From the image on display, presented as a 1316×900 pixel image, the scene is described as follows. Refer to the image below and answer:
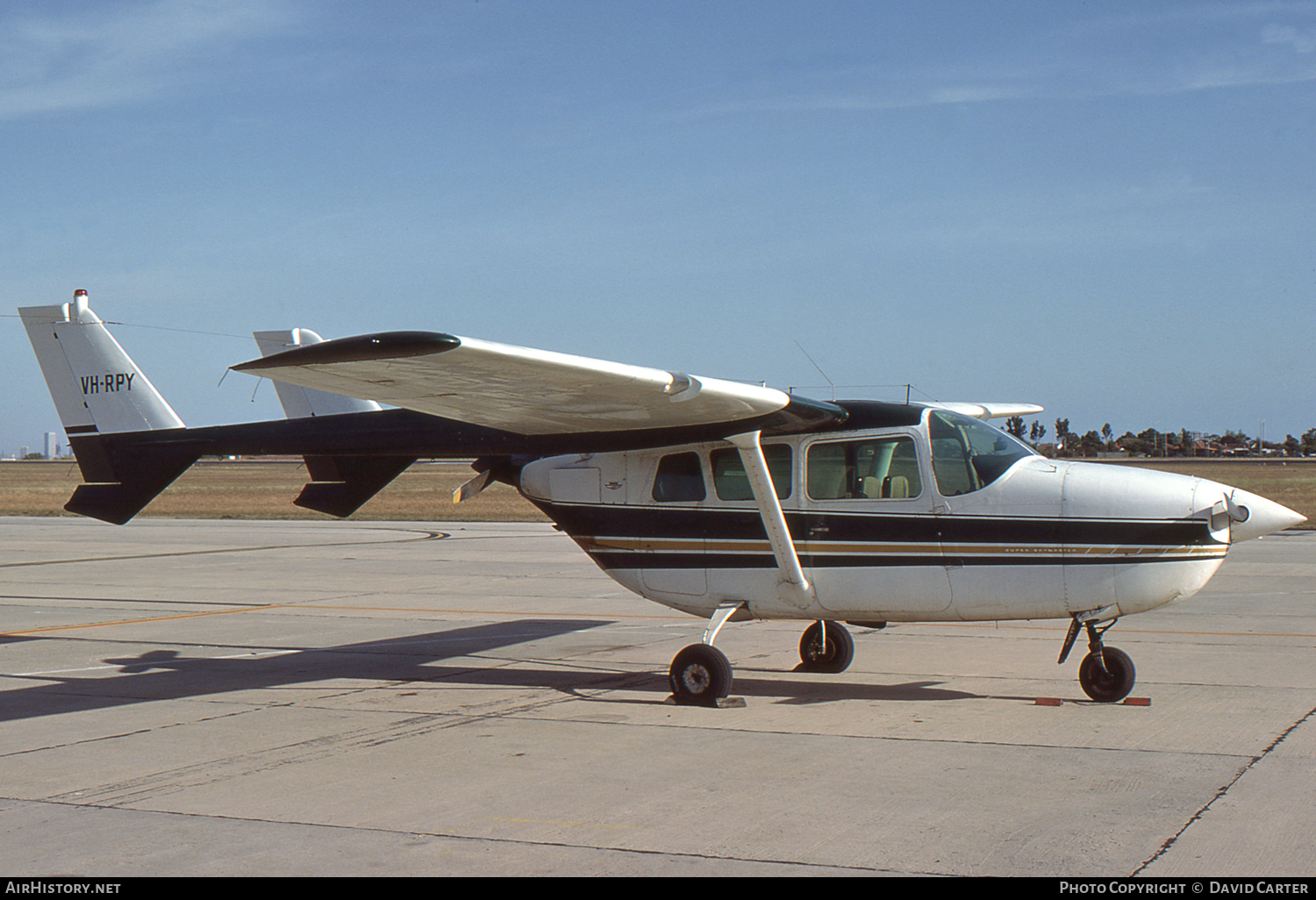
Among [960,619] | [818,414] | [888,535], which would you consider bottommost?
[960,619]

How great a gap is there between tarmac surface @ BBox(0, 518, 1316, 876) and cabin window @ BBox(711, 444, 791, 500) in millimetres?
1661

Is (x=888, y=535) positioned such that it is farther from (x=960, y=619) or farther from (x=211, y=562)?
(x=211, y=562)

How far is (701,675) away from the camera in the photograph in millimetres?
9086

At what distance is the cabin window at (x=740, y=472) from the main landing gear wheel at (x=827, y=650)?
167cm

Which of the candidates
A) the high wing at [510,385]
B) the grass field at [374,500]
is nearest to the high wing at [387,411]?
the high wing at [510,385]

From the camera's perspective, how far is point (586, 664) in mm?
11234

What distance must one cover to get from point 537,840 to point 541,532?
25953mm

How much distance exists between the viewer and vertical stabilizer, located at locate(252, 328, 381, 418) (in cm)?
1224

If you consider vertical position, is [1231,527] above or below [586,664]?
above

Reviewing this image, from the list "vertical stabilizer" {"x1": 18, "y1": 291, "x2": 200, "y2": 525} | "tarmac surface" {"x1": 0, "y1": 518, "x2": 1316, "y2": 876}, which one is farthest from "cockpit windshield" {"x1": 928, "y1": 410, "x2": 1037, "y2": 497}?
"vertical stabilizer" {"x1": 18, "y1": 291, "x2": 200, "y2": 525}

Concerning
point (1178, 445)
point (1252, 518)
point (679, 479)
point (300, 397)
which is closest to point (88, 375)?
point (300, 397)

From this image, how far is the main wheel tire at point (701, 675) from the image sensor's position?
29.6 ft

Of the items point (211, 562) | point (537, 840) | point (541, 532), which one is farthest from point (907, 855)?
point (541, 532)

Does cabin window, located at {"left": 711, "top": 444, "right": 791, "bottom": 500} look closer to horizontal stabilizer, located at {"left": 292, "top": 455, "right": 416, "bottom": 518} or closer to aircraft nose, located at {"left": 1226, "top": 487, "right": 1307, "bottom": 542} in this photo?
aircraft nose, located at {"left": 1226, "top": 487, "right": 1307, "bottom": 542}
